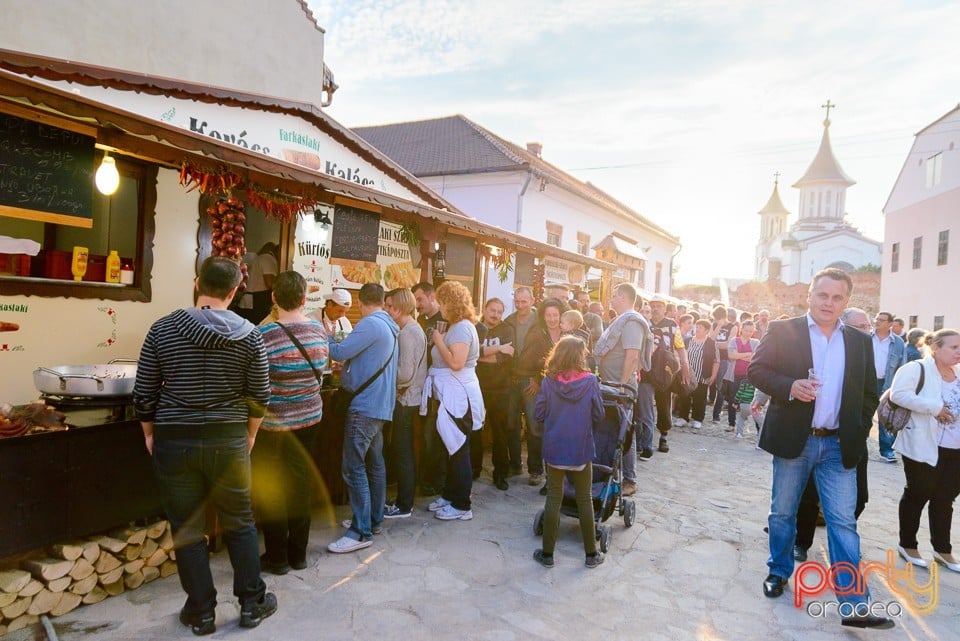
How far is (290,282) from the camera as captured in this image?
370cm

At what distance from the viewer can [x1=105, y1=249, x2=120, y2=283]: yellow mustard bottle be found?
5.38 metres

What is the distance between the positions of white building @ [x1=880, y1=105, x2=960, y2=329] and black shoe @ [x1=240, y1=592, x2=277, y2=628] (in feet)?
89.8

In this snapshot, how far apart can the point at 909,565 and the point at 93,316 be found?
24.4 feet

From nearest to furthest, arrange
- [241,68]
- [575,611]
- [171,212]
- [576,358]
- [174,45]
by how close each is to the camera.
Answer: [575,611] < [576,358] < [171,212] < [174,45] < [241,68]

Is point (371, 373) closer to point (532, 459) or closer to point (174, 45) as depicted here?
point (532, 459)

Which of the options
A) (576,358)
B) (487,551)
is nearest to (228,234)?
(576,358)

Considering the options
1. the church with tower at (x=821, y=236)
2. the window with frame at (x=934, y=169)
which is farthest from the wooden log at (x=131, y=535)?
the church with tower at (x=821, y=236)

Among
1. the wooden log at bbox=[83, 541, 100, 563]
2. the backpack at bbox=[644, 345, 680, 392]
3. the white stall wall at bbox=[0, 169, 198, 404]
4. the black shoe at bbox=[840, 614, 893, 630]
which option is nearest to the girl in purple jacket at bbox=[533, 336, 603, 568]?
the black shoe at bbox=[840, 614, 893, 630]

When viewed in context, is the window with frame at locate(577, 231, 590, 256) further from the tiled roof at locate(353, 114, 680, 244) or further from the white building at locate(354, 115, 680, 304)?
the tiled roof at locate(353, 114, 680, 244)

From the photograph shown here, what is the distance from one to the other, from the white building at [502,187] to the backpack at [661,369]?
29.9 ft

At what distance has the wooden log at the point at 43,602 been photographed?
10.4 feet

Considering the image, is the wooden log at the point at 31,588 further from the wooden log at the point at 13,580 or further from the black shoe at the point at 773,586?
the black shoe at the point at 773,586

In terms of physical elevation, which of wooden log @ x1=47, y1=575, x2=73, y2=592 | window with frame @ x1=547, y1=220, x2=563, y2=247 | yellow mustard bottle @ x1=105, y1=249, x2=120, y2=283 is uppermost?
window with frame @ x1=547, y1=220, x2=563, y2=247

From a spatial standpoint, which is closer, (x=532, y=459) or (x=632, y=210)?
(x=532, y=459)
